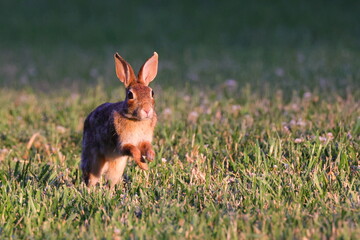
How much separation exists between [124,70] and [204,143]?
1279 millimetres

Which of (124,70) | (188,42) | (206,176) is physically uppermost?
(188,42)

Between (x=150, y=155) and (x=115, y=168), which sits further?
(x=115, y=168)

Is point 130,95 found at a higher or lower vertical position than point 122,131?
higher

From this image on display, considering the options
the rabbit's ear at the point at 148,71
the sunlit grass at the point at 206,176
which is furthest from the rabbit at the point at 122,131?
the sunlit grass at the point at 206,176

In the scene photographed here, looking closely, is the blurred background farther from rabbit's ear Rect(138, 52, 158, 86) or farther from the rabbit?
the rabbit

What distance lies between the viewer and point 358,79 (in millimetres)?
9109

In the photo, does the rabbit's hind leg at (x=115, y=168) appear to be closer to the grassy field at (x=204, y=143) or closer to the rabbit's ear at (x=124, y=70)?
the grassy field at (x=204, y=143)

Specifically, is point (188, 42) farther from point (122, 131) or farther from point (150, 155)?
point (150, 155)

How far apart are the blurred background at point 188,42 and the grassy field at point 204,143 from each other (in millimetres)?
76

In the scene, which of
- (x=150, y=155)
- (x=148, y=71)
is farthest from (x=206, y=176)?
(x=148, y=71)

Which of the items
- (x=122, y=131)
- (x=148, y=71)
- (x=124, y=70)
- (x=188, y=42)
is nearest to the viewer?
(x=122, y=131)

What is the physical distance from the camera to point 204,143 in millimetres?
5961

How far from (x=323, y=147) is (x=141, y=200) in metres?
1.68

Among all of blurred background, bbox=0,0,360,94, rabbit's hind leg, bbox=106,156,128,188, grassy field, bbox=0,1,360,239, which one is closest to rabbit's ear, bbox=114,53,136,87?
rabbit's hind leg, bbox=106,156,128,188
